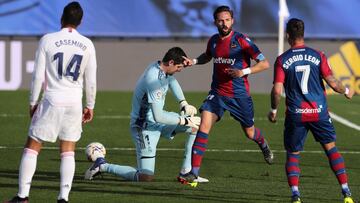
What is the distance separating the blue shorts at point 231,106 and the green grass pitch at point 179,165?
786 mm

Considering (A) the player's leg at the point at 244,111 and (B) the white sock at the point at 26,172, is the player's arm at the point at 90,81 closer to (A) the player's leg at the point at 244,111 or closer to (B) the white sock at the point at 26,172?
(B) the white sock at the point at 26,172

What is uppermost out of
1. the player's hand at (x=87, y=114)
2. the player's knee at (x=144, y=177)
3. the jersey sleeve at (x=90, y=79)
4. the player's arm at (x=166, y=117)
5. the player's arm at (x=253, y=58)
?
the player's arm at (x=253, y=58)

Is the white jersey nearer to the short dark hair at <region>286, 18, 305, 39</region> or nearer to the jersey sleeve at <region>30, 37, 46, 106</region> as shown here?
the jersey sleeve at <region>30, 37, 46, 106</region>

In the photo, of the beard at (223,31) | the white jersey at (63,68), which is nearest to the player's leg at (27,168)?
the white jersey at (63,68)

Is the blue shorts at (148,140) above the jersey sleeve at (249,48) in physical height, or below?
below

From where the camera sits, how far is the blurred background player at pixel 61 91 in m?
11.1

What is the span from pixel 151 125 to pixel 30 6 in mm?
14697

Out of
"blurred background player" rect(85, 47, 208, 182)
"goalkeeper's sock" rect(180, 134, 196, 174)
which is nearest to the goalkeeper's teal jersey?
"blurred background player" rect(85, 47, 208, 182)

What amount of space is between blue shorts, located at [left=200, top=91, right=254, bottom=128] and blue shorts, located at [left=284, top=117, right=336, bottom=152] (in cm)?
216

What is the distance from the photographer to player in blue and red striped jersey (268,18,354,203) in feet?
38.6

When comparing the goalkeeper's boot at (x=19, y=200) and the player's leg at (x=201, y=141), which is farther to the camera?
the player's leg at (x=201, y=141)

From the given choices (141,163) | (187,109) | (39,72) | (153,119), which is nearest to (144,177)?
(141,163)

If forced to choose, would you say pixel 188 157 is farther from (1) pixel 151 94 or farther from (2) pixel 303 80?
(2) pixel 303 80

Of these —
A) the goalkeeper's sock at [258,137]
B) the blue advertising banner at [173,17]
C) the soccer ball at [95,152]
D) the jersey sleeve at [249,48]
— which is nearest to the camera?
the jersey sleeve at [249,48]
